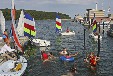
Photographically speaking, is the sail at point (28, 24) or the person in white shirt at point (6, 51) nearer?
the person in white shirt at point (6, 51)

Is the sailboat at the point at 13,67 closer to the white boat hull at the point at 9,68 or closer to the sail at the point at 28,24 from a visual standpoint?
the white boat hull at the point at 9,68

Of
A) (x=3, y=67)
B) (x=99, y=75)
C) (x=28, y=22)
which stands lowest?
(x=99, y=75)

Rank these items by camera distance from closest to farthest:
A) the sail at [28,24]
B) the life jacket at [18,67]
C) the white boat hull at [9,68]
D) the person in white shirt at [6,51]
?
the white boat hull at [9,68] → the life jacket at [18,67] → the person in white shirt at [6,51] → the sail at [28,24]

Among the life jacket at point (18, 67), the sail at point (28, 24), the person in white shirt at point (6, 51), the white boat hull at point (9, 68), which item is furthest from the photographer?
the sail at point (28, 24)

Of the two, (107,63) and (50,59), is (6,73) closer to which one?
(50,59)

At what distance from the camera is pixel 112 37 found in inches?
3398

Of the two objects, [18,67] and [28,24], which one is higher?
[28,24]

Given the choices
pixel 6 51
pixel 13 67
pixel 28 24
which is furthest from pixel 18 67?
pixel 28 24

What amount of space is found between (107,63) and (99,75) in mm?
7986

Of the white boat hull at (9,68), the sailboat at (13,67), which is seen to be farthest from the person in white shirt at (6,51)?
the sailboat at (13,67)

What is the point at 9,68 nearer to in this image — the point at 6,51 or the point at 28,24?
the point at 6,51

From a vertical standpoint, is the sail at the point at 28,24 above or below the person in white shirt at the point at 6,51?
above

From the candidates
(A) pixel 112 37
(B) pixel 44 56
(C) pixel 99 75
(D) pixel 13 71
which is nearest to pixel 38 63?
(B) pixel 44 56

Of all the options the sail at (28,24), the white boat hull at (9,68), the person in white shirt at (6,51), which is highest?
the sail at (28,24)
